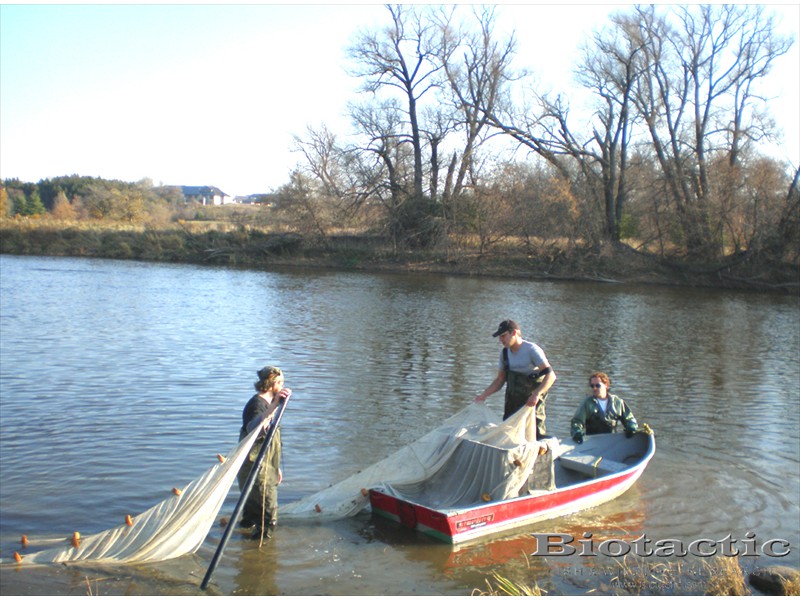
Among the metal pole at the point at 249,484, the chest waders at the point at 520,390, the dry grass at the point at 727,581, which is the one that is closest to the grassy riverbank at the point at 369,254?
the chest waders at the point at 520,390

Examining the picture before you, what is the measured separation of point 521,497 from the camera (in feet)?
26.1

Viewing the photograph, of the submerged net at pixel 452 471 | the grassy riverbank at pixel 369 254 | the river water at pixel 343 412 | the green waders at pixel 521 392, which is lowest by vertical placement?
the river water at pixel 343 412

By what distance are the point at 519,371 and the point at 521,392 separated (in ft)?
0.81

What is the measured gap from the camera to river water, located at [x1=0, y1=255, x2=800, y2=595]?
7.35 metres

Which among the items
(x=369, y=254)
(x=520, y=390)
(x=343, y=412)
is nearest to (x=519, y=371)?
(x=520, y=390)

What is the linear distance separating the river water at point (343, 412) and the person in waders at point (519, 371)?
4.49ft

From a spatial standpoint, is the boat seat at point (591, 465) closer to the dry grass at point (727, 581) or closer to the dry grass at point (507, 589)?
the dry grass at point (727, 581)

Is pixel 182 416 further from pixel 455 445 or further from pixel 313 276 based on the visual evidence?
pixel 313 276

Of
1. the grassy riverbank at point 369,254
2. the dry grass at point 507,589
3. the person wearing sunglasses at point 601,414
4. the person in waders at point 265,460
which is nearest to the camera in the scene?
the dry grass at point 507,589

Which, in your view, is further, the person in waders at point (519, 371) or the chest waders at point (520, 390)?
the chest waders at point (520, 390)

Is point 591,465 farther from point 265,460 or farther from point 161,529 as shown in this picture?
point 161,529

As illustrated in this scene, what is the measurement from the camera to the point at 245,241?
169 feet

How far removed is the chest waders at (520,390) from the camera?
8781 mm

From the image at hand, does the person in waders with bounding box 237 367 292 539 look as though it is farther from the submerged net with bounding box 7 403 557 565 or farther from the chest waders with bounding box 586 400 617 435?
the chest waders with bounding box 586 400 617 435
